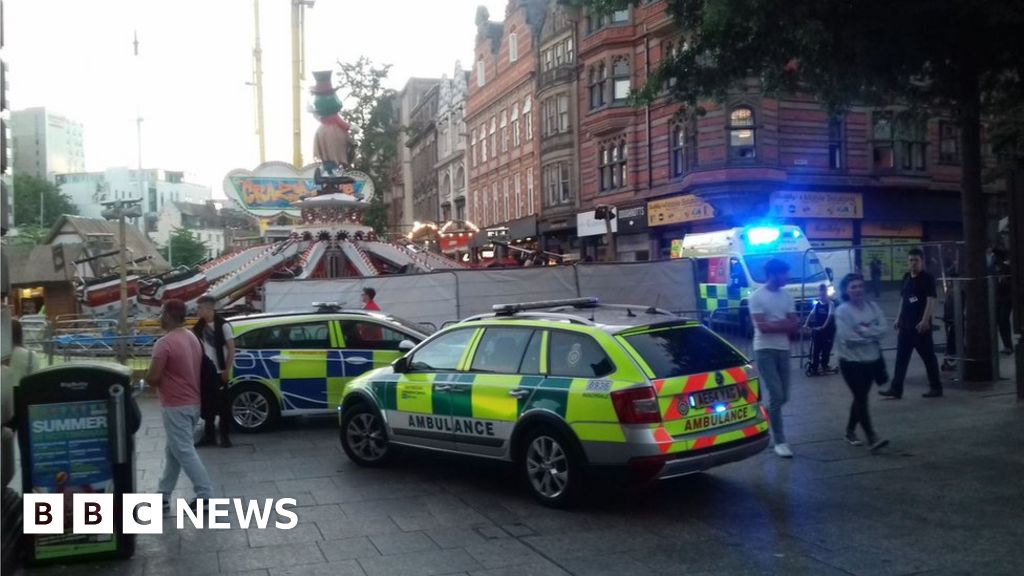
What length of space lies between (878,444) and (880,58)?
18.3 feet

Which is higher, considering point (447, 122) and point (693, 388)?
point (447, 122)

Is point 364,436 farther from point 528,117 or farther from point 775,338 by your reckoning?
point 528,117

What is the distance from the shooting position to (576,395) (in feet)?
24.1

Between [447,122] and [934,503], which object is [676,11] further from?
[447,122]

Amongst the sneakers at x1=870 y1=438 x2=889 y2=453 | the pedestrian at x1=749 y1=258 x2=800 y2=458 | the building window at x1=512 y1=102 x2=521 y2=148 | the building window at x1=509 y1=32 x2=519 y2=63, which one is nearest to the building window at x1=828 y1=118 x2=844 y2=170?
the building window at x1=512 y1=102 x2=521 y2=148

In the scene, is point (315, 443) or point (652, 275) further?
point (652, 275)

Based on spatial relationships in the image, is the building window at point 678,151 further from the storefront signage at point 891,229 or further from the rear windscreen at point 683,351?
the rear windscreen at point 683,351

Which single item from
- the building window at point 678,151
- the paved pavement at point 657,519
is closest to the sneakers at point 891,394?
the paved pavement at point 657,519

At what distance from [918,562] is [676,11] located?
9.29 metres

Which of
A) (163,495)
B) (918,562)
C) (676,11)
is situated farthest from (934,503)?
(676,11)

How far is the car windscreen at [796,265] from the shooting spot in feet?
58.4

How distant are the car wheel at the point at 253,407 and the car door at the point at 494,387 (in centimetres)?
435

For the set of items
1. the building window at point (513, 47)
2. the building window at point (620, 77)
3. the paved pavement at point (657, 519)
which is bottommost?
the paved pavement at point (657, 519)

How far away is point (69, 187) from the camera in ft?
341
